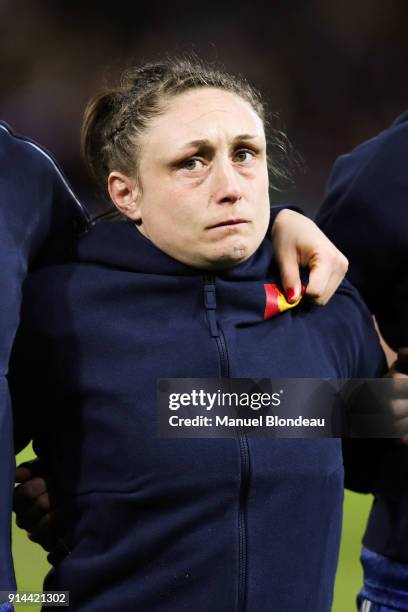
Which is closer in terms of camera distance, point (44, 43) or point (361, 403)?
point (361, 403)

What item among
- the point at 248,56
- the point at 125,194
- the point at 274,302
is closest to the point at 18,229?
the point at 125,194

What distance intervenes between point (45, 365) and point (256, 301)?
0.23 metres

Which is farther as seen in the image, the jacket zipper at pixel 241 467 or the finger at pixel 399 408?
the finger at pixel 399 408

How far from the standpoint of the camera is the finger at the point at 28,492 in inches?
39.5

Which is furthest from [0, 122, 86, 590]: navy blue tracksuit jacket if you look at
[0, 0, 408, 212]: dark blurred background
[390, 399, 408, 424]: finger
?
[0, 0, 408, 212]: dark blurred background

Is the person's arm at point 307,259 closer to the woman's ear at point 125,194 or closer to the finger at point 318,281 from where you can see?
the finger at point 318,281

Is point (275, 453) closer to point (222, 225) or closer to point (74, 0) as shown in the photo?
point (222, 225)

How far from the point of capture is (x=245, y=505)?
94 centimetres

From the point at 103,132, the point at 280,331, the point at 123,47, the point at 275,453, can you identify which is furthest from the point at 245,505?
the point at 123,47

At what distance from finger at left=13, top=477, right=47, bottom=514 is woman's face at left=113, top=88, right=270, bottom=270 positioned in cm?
28

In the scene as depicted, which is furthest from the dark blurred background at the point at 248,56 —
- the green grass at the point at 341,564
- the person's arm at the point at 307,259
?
the person's arm at the point at 307,259

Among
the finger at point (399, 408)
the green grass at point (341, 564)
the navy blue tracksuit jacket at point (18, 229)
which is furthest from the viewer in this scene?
the green grass at point (341, 564)

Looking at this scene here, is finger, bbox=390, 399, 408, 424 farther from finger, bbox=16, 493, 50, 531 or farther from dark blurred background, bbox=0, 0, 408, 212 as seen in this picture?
dark blurred background, bbox=0, 0, 408, 212

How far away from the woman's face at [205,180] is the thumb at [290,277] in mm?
57
